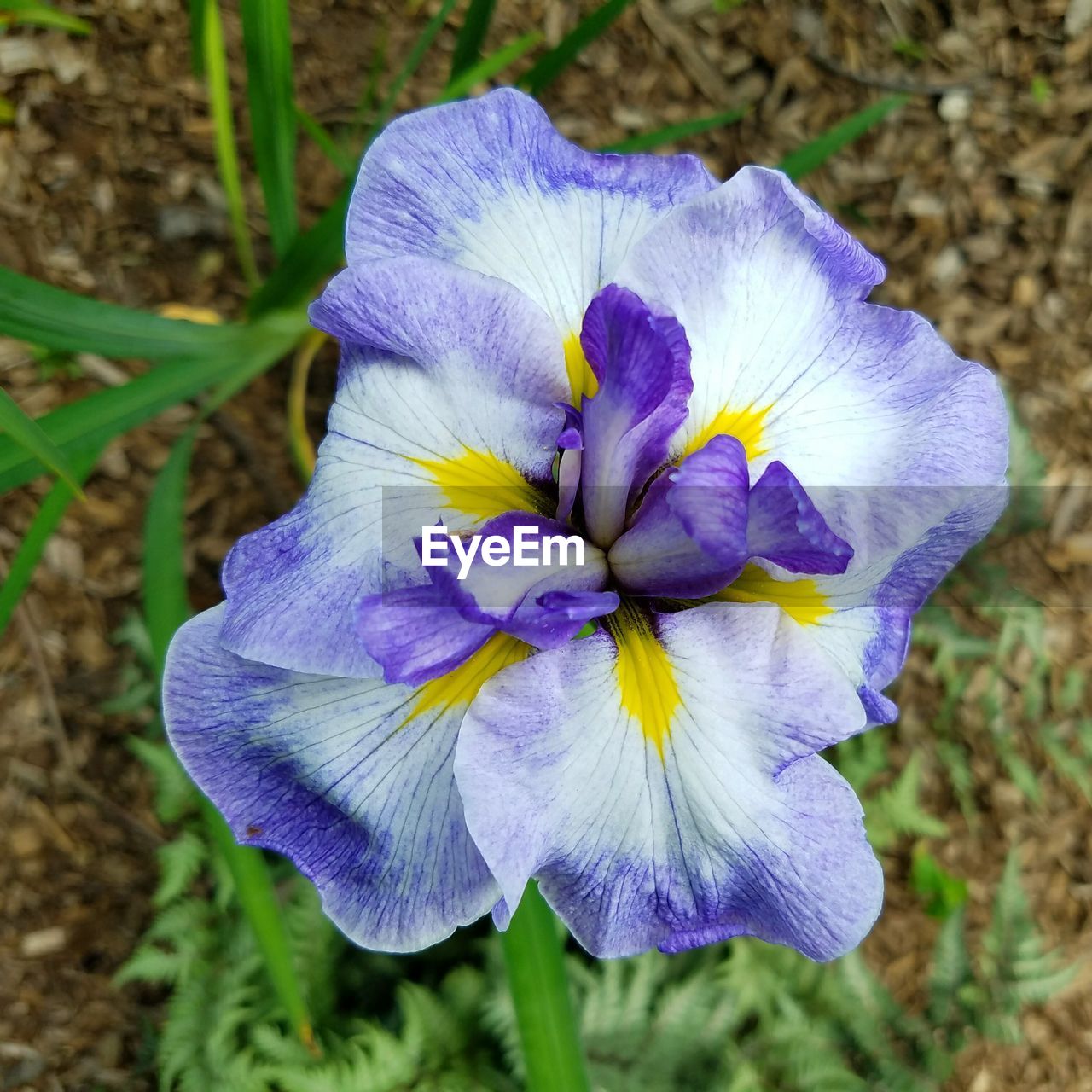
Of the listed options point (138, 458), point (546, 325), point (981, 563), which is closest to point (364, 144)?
point (138, 458)

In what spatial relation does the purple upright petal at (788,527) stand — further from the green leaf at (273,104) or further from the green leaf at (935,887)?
the green leaf at (935,887)

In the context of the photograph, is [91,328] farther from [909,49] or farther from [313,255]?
[909,49]

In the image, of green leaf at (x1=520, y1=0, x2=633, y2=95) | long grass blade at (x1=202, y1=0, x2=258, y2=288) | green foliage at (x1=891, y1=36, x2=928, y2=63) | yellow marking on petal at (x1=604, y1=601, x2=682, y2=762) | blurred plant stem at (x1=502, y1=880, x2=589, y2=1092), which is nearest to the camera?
yellow marking on petal at (x1=604, y1=601, x2=682, y2=762)

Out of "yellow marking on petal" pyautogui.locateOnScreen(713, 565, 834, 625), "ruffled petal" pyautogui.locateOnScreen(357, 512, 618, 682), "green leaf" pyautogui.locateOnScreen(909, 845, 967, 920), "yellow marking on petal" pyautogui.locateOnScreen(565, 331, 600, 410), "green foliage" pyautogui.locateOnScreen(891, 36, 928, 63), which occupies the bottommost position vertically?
"green leaf" pyautogui.locateOnScreen(909, 845, 967, 920)

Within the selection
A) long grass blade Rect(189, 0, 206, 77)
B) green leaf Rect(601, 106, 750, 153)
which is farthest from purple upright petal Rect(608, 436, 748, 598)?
long grass blade Rect(189, 0, 206, 77)

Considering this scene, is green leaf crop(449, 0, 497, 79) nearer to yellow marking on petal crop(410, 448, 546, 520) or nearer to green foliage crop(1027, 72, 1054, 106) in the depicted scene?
yellow marking on petal crop(410, 448, 546, 520)
